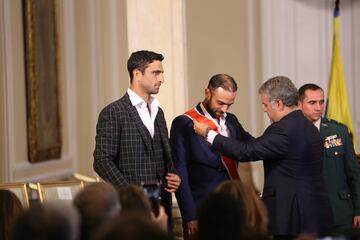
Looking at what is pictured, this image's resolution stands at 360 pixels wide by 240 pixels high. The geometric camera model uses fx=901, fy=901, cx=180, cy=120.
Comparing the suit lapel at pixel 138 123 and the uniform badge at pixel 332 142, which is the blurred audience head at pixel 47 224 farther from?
the uniform badge at pixel 332 142

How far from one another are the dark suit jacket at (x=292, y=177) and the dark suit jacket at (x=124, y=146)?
427mm

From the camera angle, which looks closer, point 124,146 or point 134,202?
point 134,202

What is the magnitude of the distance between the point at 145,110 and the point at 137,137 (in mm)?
163

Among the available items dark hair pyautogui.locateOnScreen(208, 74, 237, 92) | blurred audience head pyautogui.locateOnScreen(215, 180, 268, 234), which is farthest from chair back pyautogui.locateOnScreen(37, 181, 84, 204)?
blurred audience head pyautogui.locateOnScreen(215, 180, 268, 234)

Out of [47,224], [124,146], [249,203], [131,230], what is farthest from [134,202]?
[124,146]

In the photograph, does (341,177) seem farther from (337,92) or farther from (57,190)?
(337,92)

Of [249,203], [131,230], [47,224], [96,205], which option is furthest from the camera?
[249,203]

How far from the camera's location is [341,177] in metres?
4.84

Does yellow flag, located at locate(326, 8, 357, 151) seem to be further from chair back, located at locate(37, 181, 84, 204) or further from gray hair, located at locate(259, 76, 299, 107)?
chair back, located at locate(37, 181, 84, 204)

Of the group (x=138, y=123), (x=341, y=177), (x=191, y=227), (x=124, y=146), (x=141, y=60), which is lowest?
(x=191, y=227)

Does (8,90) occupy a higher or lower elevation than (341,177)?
higher

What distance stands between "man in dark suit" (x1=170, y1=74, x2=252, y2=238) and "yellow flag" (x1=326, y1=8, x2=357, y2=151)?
2471 millimetres

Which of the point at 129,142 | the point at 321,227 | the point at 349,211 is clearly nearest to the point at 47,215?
the point at 129,142

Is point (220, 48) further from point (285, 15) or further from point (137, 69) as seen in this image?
point (137, 69)
